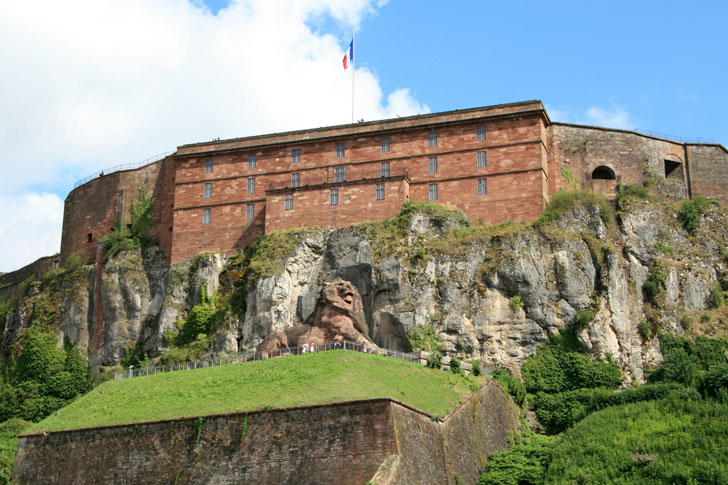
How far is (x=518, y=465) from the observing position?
144 feet

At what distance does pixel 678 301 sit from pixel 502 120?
15.6 meters

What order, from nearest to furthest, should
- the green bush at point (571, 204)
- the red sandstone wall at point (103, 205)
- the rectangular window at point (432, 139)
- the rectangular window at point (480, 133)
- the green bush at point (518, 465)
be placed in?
the green bush at point (518, 465)
the green bush at point (571, 204)
the rectangular window at point (480, 133)
the rectangular window at point (432, 139)
the red sandstone wall at point (103, 205)

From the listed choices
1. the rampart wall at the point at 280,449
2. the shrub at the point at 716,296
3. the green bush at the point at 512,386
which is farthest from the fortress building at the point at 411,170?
the rampart wall at the point at 280,449

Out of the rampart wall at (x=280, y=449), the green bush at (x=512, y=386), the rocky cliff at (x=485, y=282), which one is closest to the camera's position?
the rampart wall at (x=280, y=449)

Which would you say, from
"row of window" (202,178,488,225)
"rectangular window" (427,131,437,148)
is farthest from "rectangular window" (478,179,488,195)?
"rectangular window" (427,131,437,148)

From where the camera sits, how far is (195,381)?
46.9 metres

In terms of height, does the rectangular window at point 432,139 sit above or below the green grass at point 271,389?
above

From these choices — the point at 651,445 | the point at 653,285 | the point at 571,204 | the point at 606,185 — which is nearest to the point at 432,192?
the point at 571,204

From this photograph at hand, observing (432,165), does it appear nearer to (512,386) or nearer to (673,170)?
(673,170)

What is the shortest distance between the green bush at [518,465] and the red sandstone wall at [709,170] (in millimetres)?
23512

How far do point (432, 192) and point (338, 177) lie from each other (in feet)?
21.2

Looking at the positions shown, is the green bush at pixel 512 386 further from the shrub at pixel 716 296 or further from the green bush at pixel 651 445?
the shrub at pixel 716 296

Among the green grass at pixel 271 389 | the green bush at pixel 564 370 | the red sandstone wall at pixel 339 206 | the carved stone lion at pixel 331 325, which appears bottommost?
the green grass at pixel 271 389

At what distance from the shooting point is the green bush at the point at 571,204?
59.2 m
